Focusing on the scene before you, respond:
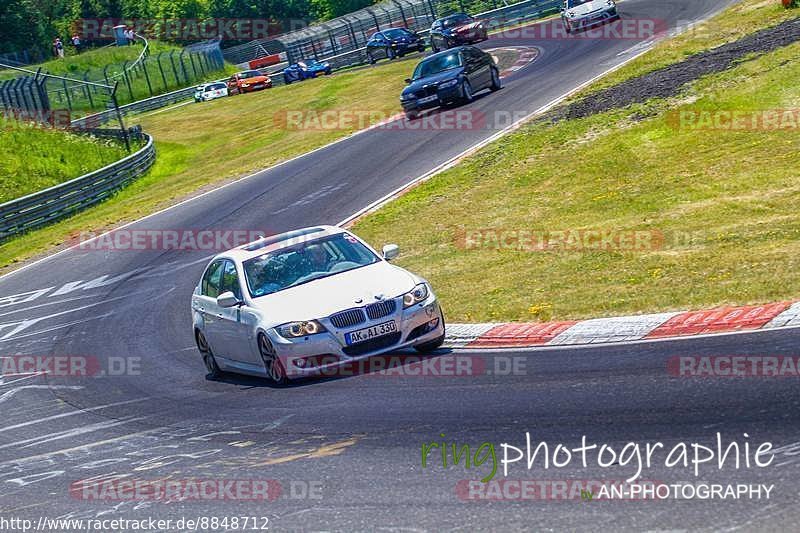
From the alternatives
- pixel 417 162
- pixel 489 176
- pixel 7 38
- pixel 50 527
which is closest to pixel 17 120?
pixel 417 162

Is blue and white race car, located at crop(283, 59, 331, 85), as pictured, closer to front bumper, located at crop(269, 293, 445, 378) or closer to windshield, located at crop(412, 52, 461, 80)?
windshield, located at crop(412, 52, 461, 80)

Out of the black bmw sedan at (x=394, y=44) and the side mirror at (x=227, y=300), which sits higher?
the side mirror at (x=227, y=300)

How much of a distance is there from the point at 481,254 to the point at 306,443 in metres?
8.52

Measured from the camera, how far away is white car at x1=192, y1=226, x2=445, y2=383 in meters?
11.6

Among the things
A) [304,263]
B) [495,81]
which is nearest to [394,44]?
[495,81]

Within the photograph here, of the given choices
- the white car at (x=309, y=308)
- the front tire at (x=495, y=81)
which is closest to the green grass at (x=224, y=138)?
the front tire at (x=495, y=81)

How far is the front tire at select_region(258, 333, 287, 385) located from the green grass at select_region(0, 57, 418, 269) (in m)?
17.6

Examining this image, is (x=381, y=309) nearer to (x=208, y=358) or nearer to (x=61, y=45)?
(x=208, y=358)

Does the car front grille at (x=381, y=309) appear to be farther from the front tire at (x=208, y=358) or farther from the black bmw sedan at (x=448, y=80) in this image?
the black bmw sedan at (x=448, y=80)

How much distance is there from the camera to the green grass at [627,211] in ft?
42.0

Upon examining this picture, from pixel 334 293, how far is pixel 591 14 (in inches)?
1373

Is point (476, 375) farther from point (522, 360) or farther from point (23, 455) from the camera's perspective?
point (23, 455)

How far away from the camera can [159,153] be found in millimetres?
46000

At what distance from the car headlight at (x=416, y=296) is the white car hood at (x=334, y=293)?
62 mm
